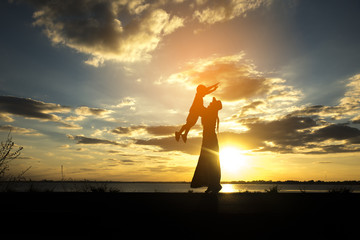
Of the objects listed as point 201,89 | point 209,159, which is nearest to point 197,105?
point 201,89

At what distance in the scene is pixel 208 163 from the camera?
11695 millimetres

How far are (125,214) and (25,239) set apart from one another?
82.9 inches

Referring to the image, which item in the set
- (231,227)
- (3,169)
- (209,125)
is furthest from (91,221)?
(209,125)

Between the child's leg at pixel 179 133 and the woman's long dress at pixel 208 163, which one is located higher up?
the child's leg at pixel 179 133

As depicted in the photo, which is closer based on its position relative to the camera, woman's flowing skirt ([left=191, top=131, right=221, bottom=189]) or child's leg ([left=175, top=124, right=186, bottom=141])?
woman's flowing skirt ([left=191, top=131, right=221, bottom=189])

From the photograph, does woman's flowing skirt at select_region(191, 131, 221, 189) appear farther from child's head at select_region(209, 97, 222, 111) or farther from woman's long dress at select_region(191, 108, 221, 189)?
child's head at select_region(209, 97, 222, 111)

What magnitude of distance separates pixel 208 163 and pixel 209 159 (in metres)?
0.18

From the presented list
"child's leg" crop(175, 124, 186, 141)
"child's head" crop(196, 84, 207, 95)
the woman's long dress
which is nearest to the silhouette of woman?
the woman's long dress

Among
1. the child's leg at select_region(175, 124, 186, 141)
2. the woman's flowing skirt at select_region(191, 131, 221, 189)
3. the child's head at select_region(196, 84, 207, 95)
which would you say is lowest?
the woman's flowing skirt at select_region(191, 131, 221, 189)

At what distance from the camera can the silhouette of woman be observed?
1153 cm

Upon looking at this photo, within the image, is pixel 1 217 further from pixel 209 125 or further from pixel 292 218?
pixel 209 125

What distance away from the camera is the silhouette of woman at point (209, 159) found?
1153 cm

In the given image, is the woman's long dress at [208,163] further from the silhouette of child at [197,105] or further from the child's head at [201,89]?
→ the child's head at [201,89]

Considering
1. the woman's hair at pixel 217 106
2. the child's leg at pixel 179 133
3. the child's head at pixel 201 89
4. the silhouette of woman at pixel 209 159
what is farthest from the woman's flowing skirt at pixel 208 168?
the child's head at pixel 201 89
